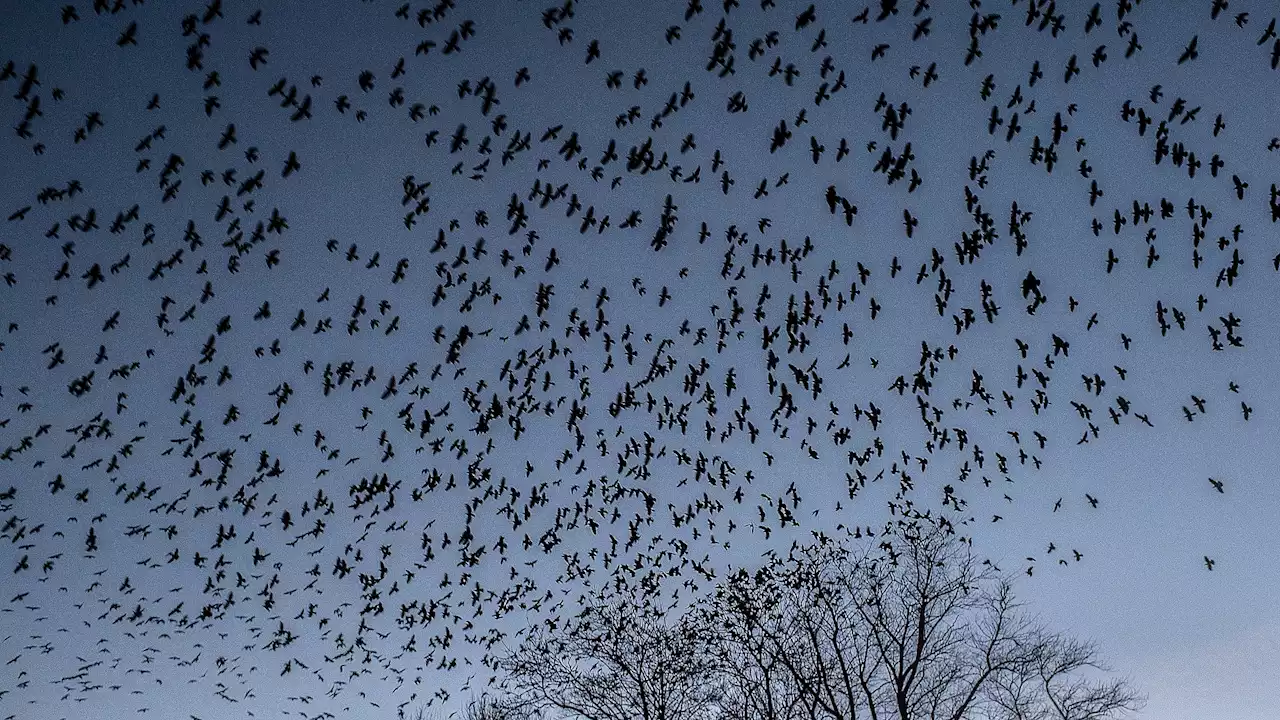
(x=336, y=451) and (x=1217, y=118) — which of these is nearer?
(x=1217, y=118)

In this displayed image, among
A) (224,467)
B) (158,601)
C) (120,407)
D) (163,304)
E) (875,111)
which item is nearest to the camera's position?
(875,111)

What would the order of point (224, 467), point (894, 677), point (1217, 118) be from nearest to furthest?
point (1217, 118), point (224, 467), point (894, 677)

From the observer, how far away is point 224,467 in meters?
17.9

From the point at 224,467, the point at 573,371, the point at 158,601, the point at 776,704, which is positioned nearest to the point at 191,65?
the point at 573,371

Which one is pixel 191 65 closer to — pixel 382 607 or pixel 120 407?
pixel 120 407

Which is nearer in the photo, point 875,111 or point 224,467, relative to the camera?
point 875,111

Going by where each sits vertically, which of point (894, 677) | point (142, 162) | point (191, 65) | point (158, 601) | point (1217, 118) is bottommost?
point (158, 601)

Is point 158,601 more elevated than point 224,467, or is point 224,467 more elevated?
point 224,467

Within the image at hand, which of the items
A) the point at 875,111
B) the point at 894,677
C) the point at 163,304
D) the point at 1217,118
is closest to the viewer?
the point at 1217,118

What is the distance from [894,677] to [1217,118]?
1774 cm

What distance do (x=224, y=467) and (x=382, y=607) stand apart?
5.03 metres

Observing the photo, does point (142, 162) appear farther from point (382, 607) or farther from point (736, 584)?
point (736, 584)

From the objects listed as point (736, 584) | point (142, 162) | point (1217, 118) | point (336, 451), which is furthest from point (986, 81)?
point (736, 584)

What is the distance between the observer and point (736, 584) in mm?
24344
